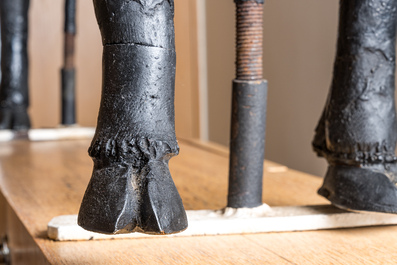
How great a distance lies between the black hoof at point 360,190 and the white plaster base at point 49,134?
1.14 meters

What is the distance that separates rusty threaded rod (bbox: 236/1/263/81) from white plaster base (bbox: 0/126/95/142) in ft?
3.68

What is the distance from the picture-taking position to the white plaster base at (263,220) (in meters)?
0.72

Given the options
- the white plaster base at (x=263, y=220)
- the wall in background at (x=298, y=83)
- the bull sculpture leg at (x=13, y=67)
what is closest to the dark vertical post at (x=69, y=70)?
the bull sculpture leg at (x=13, y=67)

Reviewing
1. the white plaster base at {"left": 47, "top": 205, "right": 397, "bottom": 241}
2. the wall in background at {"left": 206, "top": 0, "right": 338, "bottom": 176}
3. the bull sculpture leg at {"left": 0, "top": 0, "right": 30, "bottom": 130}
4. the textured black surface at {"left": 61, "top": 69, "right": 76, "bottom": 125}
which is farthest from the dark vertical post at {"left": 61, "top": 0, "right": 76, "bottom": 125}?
the white plaster base at {"left": 47, "top": 205, "right": 397, "bottom": 241}

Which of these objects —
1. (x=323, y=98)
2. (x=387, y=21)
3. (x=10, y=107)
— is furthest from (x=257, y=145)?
(x=10, y=107)

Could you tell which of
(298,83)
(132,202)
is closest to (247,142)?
(132,202)

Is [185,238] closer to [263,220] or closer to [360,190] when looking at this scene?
[263,220]

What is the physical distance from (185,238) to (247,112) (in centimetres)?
16

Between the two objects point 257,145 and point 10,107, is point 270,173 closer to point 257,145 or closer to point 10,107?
point 257,145

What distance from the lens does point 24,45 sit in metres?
1.78

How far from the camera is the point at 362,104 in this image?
717 millimetres

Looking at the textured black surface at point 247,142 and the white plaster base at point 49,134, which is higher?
the textured black surface at point 247,142

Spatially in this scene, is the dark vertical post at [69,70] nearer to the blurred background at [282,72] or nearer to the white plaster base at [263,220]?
the blurred background at [282,72]

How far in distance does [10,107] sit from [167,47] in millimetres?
1295
